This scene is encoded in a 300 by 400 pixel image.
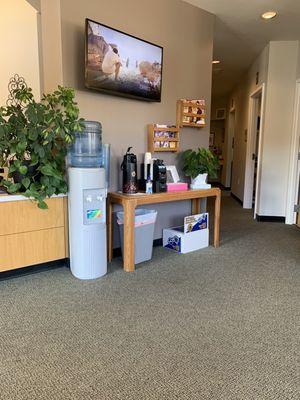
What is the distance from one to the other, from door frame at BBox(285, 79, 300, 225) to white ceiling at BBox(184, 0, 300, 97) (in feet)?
2.76

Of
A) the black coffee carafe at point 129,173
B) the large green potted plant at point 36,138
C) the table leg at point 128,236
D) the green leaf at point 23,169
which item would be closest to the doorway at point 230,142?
the black coffee carafe at point 129,173

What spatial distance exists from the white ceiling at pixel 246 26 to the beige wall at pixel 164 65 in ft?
0.84

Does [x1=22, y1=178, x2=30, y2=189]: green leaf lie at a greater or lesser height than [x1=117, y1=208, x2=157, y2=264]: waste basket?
greater

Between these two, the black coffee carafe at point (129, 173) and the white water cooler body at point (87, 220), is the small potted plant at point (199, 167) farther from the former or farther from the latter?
the white water cooler body at point (87, 220)

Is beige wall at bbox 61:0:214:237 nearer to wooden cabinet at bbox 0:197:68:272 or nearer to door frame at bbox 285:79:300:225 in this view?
wooden cabinet at bbox 0:197:68:272

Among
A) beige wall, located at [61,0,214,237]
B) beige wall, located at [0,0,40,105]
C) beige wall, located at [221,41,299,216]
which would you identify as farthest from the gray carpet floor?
beige wall, located at [221,41,299,216]

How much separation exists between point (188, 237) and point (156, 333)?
161 cm

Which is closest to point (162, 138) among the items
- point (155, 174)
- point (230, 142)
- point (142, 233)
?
point (155, 174)

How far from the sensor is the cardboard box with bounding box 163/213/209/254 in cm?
333

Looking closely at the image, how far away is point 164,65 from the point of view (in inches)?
133

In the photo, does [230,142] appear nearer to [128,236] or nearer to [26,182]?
[128,236]

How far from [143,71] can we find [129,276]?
78.5 inches

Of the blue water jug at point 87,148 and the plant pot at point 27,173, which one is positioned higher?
the blue water jug at point 87,148

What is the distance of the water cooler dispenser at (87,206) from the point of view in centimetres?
252
